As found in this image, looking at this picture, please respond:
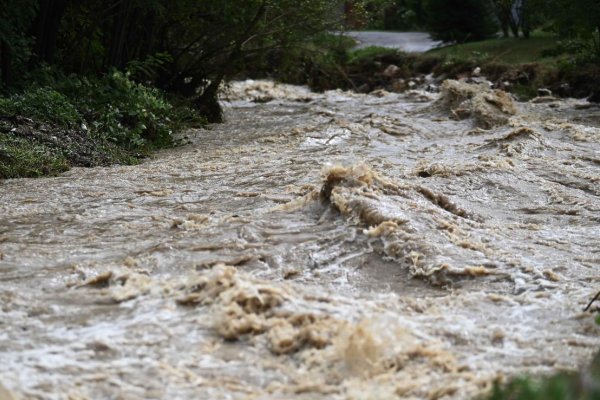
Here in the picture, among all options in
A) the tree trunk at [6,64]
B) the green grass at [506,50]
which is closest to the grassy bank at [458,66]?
the green grass at [506,50]

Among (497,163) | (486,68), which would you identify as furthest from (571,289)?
(486,68)

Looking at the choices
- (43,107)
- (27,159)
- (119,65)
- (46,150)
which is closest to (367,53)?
(119,65)

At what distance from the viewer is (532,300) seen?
18.6ft

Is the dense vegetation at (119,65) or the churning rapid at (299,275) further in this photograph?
the dense vegetation at (119,65)

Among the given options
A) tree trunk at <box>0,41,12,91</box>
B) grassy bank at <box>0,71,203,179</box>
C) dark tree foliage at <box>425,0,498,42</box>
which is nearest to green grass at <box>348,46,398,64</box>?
dark tree foliage at <box>425,0,498,42</box>

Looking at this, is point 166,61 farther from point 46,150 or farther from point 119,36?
point 46,150

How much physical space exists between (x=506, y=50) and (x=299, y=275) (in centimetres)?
1803

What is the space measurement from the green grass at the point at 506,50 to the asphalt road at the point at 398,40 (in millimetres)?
1621

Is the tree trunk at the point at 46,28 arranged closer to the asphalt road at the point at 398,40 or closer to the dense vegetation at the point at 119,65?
the dense vegetation at the point at 119,65

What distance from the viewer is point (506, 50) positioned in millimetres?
22891

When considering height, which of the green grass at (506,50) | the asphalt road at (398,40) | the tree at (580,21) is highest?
the tree at (580,21)

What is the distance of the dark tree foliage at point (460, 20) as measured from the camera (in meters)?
25.2

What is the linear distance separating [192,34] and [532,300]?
12.5 m

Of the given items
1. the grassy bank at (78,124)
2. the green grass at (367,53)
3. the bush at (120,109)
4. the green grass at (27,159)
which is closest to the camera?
the green grass at (27,159)
